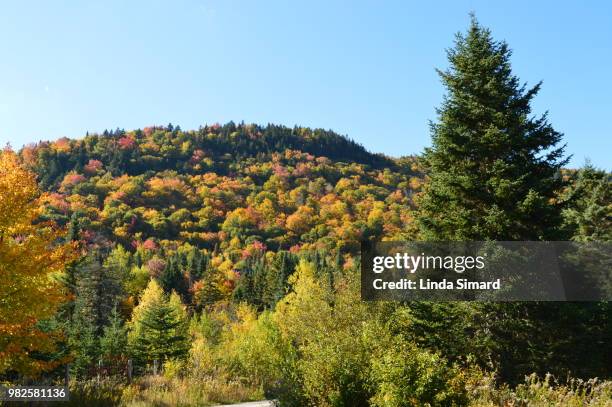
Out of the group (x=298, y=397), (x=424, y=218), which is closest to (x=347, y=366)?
(x=298, y=397)

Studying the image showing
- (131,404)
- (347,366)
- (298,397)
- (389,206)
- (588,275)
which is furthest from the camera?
(389,206)

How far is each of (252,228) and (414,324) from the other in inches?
5753

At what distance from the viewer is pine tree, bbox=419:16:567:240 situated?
14516 millimetres

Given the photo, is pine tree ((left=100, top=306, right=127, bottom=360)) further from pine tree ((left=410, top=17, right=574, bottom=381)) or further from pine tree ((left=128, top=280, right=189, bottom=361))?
pine tree ((left=410, top=17, right=574, bottom=381))

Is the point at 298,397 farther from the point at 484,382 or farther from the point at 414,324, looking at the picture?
the point at 414,324

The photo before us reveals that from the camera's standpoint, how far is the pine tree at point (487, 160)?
47.6 feet

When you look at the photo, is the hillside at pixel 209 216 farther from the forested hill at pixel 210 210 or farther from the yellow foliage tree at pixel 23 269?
the yellow foliage tree at pixel 23 269

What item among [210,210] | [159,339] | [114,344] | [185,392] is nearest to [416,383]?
[185,392]

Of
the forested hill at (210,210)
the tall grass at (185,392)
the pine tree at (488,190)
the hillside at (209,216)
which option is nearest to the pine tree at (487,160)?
the pine tree at (488,190)

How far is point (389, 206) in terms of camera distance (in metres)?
158

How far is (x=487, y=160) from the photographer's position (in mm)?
15984

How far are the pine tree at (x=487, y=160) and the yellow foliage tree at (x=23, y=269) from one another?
40.0 ft

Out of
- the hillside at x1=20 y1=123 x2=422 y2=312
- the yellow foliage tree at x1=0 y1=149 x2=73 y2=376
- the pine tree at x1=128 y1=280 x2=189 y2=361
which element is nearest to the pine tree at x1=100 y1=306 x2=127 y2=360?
the pine tree at x1=128 y1=280 x2=189 y2=361

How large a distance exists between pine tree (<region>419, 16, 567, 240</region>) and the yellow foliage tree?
12.2 metres
